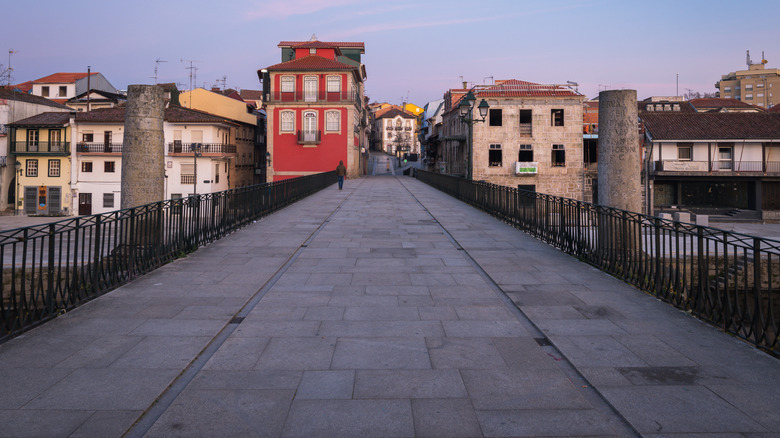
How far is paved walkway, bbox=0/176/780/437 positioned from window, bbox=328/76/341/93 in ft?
137

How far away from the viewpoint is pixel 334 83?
157 ft

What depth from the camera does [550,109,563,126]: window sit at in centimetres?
4356

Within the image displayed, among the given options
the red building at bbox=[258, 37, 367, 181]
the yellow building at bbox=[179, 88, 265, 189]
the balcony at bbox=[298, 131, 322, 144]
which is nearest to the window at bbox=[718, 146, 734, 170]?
the red building at bbox=[258, 37, 367, 181]

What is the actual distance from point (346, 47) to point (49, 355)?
56.7m

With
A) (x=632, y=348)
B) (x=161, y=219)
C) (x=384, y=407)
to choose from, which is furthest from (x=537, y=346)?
(x=161, y=219)

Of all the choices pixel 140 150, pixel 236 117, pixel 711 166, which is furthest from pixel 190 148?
pixel 711 166

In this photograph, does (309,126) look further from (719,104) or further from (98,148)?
(719,104)

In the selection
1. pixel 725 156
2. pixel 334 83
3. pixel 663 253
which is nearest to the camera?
pixel 663 253

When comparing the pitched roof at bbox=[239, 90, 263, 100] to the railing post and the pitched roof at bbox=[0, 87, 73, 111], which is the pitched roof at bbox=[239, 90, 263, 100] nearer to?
the pitched roof at bbox=[0, 87, 73, 111]

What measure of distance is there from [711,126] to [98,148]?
50392 mm

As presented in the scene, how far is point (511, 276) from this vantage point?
25.6ft

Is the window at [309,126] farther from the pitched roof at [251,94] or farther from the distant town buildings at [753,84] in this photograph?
the distant town buildings at [753,84]

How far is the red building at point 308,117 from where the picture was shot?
47.6 meters

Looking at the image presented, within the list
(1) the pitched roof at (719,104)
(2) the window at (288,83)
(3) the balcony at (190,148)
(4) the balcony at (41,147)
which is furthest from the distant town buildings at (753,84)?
(4) the balcony at (41,147)
